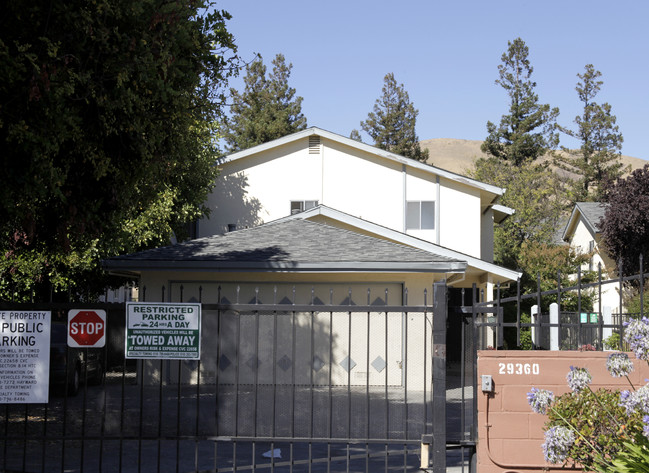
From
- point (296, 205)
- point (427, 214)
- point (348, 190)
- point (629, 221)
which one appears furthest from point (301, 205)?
point (629, 221)

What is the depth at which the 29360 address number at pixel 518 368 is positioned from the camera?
7957 millimetres

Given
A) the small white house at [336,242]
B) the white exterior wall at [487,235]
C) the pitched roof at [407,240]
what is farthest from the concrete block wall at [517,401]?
the white exterior wall at [487,235]

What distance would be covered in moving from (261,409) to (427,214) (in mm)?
13860

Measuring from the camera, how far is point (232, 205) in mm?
29688

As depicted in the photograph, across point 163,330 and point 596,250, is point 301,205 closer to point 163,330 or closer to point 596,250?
point 596,250

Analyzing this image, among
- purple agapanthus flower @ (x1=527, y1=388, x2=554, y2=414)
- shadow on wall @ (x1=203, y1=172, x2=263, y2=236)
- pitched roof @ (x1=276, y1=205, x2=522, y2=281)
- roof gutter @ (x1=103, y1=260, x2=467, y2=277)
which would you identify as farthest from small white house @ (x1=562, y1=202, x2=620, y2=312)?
purple agapanthus flower @ (x1=527, y1=388, x2=554, y2=414)

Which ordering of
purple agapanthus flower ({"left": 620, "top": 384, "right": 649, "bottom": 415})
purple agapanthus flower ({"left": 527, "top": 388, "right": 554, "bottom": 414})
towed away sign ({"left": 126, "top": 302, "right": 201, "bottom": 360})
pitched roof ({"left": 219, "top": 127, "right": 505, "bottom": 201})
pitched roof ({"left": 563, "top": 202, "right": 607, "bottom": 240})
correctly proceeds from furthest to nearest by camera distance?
pitched roof ({"left": 563, "top": 202, "right": 607, "bottom": 240}) → pitched roof ({"left": 219, "top": 127, "right": 505, "bottom": 201}) → towed away sign ({"left": 126, "top": 302, "right": 201, "bottom": 360}) → purple agapanthus flower ({"left": 527, "top": 388, "right": 554, "bottom": 414}) → purple agapanthus flower ({"left": 620, "top": 384, "right": 649, "bottom": 415})

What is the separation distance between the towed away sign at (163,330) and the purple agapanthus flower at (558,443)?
11.8ft

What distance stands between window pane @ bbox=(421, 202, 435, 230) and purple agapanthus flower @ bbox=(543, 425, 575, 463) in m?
22.2

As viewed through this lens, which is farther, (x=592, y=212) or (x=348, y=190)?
(x=592, y=212)

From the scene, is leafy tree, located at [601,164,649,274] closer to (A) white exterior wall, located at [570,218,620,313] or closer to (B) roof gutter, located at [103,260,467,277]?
(A) white exterior wall, located at [570,218,620,313]

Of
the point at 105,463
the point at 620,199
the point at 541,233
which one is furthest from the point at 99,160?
the point at 541,233

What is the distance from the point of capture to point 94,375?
20016 millimetres

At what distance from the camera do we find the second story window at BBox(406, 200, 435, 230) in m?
28.7
